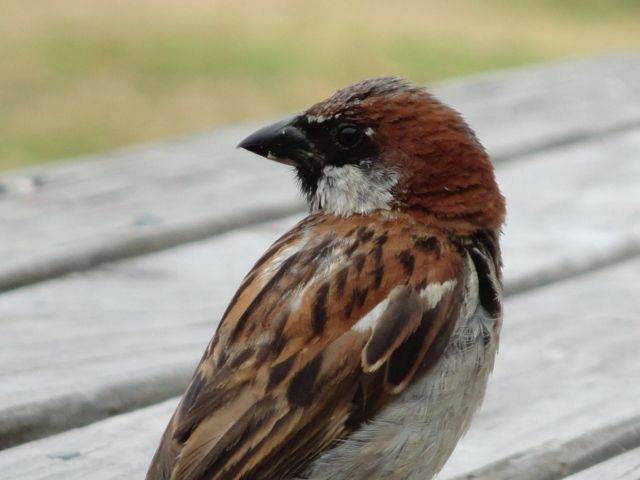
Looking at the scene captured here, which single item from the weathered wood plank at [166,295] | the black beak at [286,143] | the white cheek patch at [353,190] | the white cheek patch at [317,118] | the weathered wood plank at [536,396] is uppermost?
the white cheek patch at [317,118]

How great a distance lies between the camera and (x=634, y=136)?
153 inches

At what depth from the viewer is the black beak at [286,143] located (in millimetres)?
2549

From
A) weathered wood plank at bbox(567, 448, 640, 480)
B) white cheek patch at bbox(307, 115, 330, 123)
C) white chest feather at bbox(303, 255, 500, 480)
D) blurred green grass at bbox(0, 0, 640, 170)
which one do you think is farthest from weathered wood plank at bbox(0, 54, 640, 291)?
blurred green grass at bbox(0, 0, 640, 170)

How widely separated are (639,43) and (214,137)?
7404 millimetres

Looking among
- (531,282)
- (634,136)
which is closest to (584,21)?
(634,136)

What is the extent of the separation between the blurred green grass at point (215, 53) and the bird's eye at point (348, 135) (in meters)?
4.73

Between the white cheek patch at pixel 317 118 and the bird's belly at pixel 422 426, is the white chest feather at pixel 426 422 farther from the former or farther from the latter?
the white cheek patch at pixel 317 118

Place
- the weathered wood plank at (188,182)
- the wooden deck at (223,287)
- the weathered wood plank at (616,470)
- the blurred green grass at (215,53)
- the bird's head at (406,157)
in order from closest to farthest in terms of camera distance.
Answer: the weathered wood plank at (616,470)
the wooden deck at (223,287)
the bird's head at (406,157)
the weathered wood plank at (188,182)
the blurred green grass at (215,53)

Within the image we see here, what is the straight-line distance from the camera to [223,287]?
2953mm

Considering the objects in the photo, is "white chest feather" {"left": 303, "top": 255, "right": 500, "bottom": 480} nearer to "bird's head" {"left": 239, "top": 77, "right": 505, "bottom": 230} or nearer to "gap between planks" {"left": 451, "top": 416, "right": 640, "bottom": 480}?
"gap between planks" {"left": 451, "top": 416, "right": 640, "bottom": 480}

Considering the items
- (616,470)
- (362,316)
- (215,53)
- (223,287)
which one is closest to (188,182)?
(223,287)

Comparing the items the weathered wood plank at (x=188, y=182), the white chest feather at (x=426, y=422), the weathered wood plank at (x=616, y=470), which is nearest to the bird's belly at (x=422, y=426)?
the white chest feather at (x=426, y=422)

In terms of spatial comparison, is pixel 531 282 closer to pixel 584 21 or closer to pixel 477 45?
pixel 477 45

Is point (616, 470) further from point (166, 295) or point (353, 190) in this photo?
point (166, 295)
